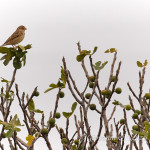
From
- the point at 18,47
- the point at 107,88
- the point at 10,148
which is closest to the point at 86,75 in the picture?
the point at 107,88

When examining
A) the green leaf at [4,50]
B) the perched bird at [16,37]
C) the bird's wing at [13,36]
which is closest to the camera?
the green leaf at [4,50]

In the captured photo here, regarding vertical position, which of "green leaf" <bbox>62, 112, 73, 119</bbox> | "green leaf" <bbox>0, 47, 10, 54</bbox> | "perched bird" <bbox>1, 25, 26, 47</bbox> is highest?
"perched bird" <bbox>1, 25, 26, 47</bbox>

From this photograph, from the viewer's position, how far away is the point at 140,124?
6.27 m

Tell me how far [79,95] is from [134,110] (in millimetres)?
1830

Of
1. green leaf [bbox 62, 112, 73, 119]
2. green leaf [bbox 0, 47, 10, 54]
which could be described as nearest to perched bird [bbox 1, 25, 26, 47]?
green leaf [bbox 0, 47, 10, 54]

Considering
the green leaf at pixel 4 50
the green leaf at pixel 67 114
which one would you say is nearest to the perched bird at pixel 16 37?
the green leaf at pixel 4 50

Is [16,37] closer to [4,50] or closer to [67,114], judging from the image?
[4,50]

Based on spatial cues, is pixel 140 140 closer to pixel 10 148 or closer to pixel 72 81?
pixel 72 81

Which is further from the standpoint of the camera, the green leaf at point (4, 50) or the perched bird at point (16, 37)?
the perched bird at point (16, 37)

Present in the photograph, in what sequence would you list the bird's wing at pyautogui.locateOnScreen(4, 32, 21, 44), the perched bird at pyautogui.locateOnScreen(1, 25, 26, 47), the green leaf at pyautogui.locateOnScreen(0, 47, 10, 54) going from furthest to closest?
the bird's wing at pyautogui.locateOnScreen(4, 32, 21, 44) < the perched bird at pyautogui.locateOnScreen(1, 25, 26, 47) < the green leaf at pyautogui.locateOnScreen(0, 47, 10, 54)

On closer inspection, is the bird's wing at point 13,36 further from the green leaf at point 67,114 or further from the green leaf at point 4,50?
the green leaf at point 67,114

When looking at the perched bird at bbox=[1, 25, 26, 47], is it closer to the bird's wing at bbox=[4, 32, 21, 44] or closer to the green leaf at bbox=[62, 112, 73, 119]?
the bird's wing at bbox=[4, 32, 21, 44]

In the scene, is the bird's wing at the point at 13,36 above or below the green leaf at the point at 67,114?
above

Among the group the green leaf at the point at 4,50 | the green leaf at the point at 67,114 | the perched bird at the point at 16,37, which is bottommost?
the green leaf at the point at 67,114
